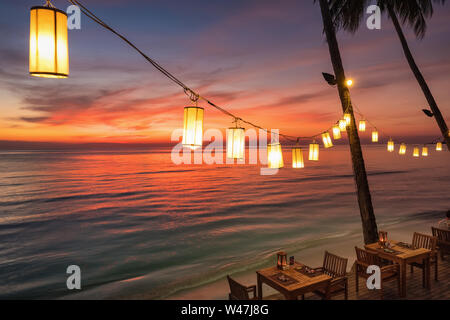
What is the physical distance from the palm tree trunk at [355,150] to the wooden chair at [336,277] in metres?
1.88

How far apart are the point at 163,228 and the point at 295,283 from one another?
14425 millimetres

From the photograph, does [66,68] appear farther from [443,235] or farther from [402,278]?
[443,235]

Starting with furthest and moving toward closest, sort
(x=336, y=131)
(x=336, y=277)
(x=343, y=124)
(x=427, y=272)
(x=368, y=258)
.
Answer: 1. (x=336, y=131)
2. (x=343, y=124)
3. (x=368, y=258)
4. (x=427, y=272)
5. (x=336, y=277)

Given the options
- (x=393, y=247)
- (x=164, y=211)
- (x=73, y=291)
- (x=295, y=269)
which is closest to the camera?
(x=295, y=269)

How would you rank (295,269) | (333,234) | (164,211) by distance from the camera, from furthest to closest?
(164,211)
(333,234)
(295,269)

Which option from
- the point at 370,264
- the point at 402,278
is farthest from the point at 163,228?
the point at 402,278

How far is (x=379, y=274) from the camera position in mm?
5648

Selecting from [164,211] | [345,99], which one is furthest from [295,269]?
[164,211]

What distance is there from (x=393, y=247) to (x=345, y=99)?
4.07 m

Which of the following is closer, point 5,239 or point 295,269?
point 295,269

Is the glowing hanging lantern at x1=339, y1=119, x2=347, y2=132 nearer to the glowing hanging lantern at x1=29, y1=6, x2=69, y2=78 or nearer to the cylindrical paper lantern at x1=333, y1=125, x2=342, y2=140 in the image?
the cylindrical paper lantern at x1=333, y1=125, x2=342, y2=140

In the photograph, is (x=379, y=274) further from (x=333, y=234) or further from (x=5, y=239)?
(x=5, y=239)

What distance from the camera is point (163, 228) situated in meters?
17.9
